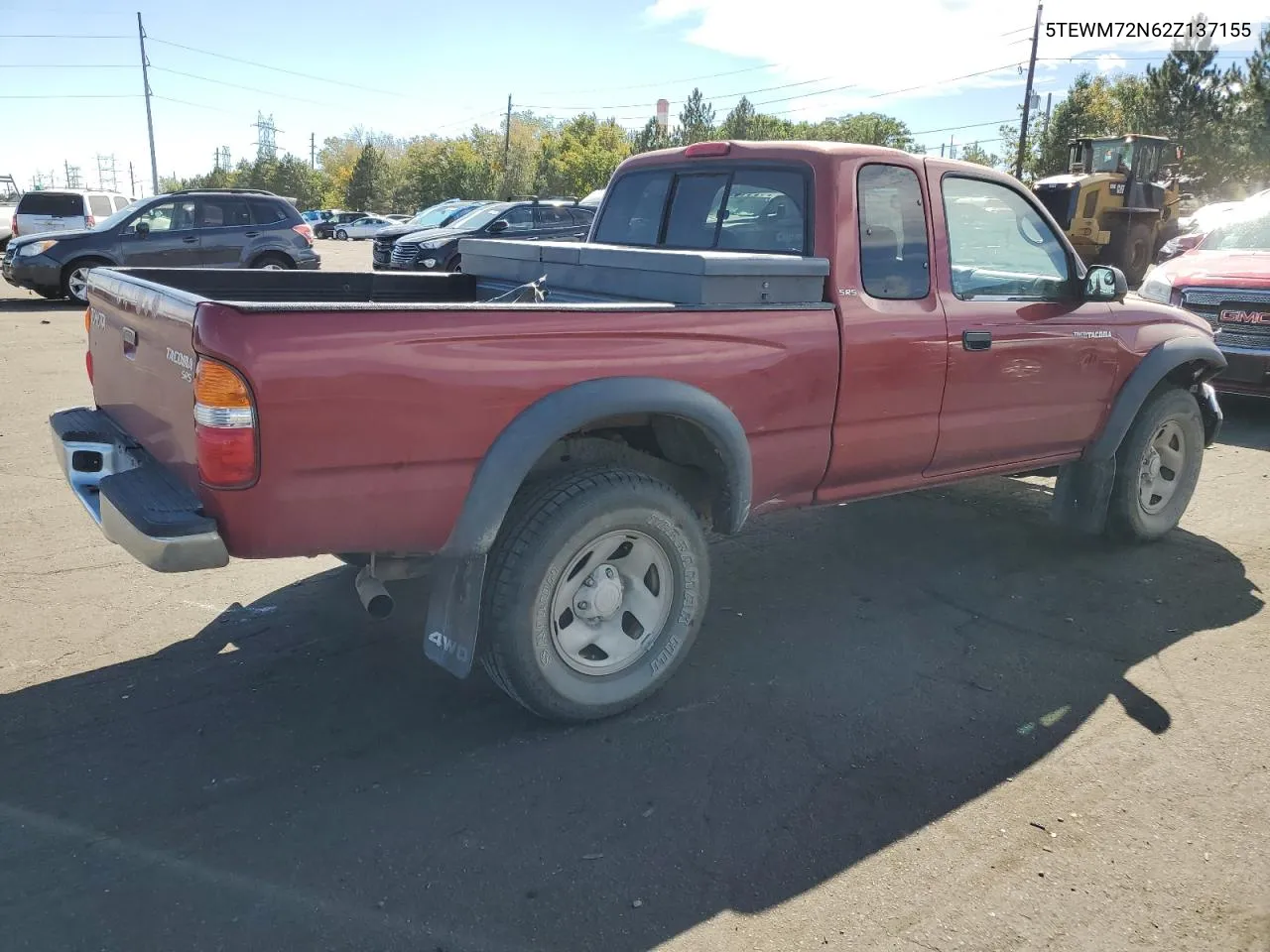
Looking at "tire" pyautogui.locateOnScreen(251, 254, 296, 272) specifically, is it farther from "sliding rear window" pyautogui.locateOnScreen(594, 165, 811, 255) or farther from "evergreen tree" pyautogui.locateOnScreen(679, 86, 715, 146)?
"evergreen tree" pyautogui.locateOnScreen(679, 86, 715, 146)

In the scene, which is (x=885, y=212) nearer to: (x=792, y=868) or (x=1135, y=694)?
(x=1135, y=694)

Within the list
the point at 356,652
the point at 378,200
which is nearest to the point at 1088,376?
the point at 356,652

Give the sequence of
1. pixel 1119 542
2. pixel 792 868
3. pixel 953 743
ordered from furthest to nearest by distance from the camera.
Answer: pixel 1119 542 < pixel 953 743 < pixel 792 868

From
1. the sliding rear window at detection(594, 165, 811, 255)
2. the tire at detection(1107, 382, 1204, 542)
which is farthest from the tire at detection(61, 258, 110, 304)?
the tire at detection(1107, 382, 1204, 542)

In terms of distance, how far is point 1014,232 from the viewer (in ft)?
15.4

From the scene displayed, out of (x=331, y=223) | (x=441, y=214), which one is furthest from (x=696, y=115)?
(x=441, y=214)

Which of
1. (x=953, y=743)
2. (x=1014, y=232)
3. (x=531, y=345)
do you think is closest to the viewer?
(x=531, y=345)

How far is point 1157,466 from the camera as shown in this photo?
5.39 metres

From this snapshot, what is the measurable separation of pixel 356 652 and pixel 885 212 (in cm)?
280

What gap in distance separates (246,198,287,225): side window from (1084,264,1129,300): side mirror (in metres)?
13.7

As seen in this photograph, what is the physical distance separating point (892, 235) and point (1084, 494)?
1.99 metres

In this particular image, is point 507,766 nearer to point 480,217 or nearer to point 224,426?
point 224,426

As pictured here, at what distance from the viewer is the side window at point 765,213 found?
407cm

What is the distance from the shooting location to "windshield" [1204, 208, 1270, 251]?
966 cm
